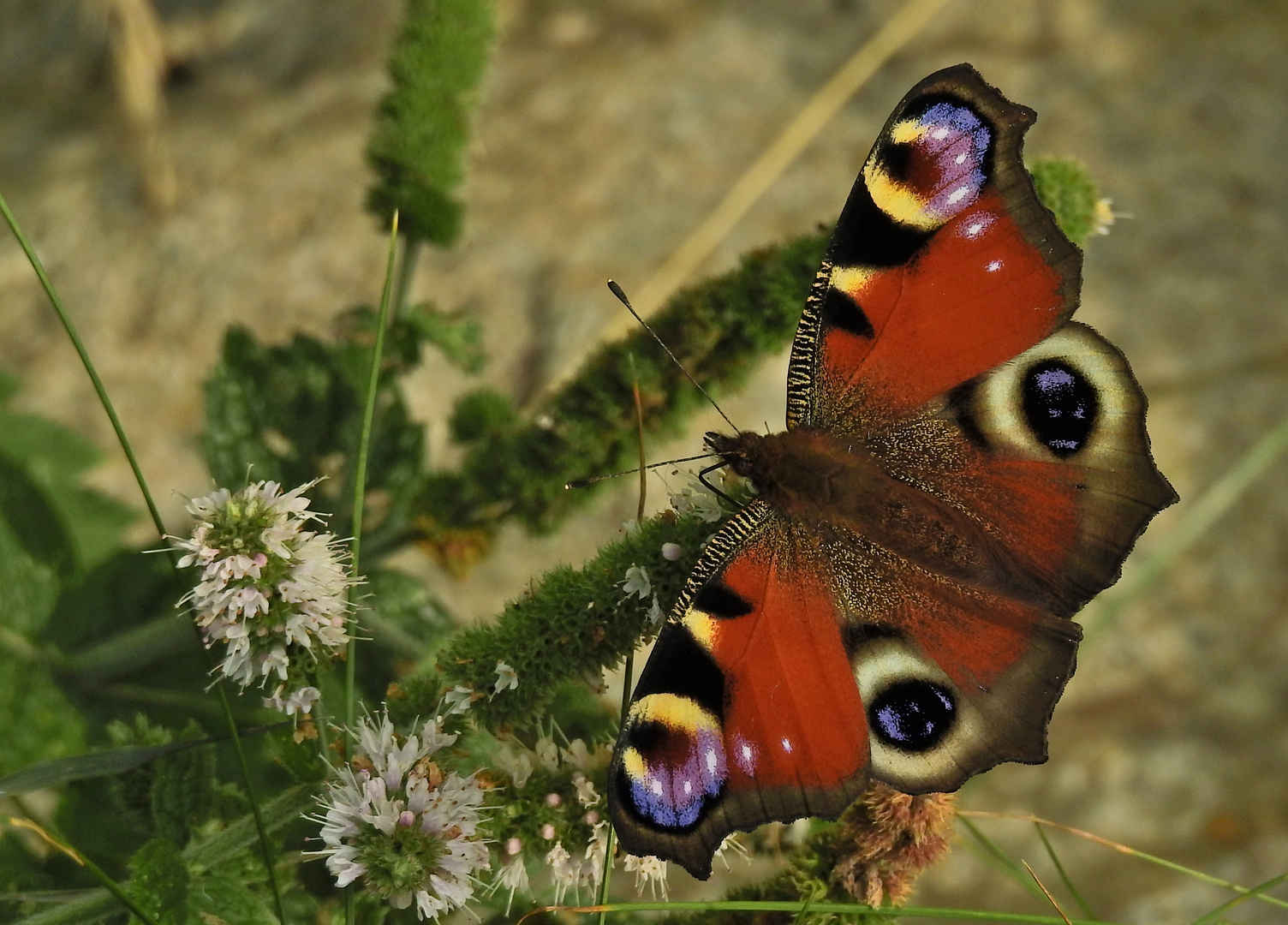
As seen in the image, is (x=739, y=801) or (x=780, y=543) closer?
(x=739, y=801)

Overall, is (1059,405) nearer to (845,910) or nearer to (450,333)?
(845,910)

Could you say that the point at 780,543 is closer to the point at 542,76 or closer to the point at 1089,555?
the point at 1089,555

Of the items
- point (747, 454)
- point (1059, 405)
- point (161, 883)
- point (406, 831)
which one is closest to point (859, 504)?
point (747, 454)

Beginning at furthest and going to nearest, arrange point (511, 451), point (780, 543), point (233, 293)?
point (233, 293)
point (511, 451)
point (780, 543)

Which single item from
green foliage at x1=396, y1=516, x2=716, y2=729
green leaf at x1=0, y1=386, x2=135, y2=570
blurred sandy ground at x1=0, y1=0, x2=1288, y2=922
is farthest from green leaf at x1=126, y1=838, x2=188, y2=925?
blurred sandy ground at x1=0, y1=0, x2=1288, y2=922

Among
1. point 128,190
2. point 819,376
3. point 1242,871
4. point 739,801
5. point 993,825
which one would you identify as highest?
point 128,190

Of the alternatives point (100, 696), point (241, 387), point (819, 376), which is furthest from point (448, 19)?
point (100, 696)
